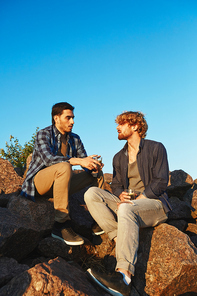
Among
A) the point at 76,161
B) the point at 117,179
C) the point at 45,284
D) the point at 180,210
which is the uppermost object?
the point at 76,161

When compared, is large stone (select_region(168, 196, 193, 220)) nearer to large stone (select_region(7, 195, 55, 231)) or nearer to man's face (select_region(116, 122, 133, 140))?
man's face (select_region(116, 122, 133, 140))

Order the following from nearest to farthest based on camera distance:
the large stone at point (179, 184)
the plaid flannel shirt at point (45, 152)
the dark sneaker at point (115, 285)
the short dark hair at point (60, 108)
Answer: the dark sneaker at point (115, 285) → the plaid flannel shirt at point (45, 152) → the short dark hair at point (60, 108) → the large stone at point (179, 184)

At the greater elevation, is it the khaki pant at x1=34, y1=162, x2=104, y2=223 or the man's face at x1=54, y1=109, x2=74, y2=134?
the man's face at x1=54, y1=109, x2=74, y2=134

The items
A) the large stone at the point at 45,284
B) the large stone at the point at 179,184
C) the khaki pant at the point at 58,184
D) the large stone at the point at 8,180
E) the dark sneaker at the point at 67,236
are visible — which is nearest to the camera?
the large stone at the point at 45,284

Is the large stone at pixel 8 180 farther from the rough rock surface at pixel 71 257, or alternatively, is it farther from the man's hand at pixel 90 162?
the man's hand at pixel 90 162

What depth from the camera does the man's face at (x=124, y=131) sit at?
5887 millimetres

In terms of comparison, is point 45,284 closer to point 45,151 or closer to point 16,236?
point 16,236

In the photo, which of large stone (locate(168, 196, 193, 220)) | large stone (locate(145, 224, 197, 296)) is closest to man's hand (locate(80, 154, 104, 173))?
large stone (locate(145, 224, 197, 296))

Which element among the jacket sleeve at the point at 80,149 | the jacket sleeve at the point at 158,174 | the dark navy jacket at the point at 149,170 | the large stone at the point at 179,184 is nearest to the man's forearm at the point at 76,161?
the dark navy jacket at the point at 149,170

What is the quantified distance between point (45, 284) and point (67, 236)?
6.18 ft

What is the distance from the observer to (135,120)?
5.90 metres

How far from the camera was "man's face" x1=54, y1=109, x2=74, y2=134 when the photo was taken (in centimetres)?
654

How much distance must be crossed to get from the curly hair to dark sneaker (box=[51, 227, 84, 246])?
2.52m

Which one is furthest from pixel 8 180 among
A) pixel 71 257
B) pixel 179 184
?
pixel 179 184
